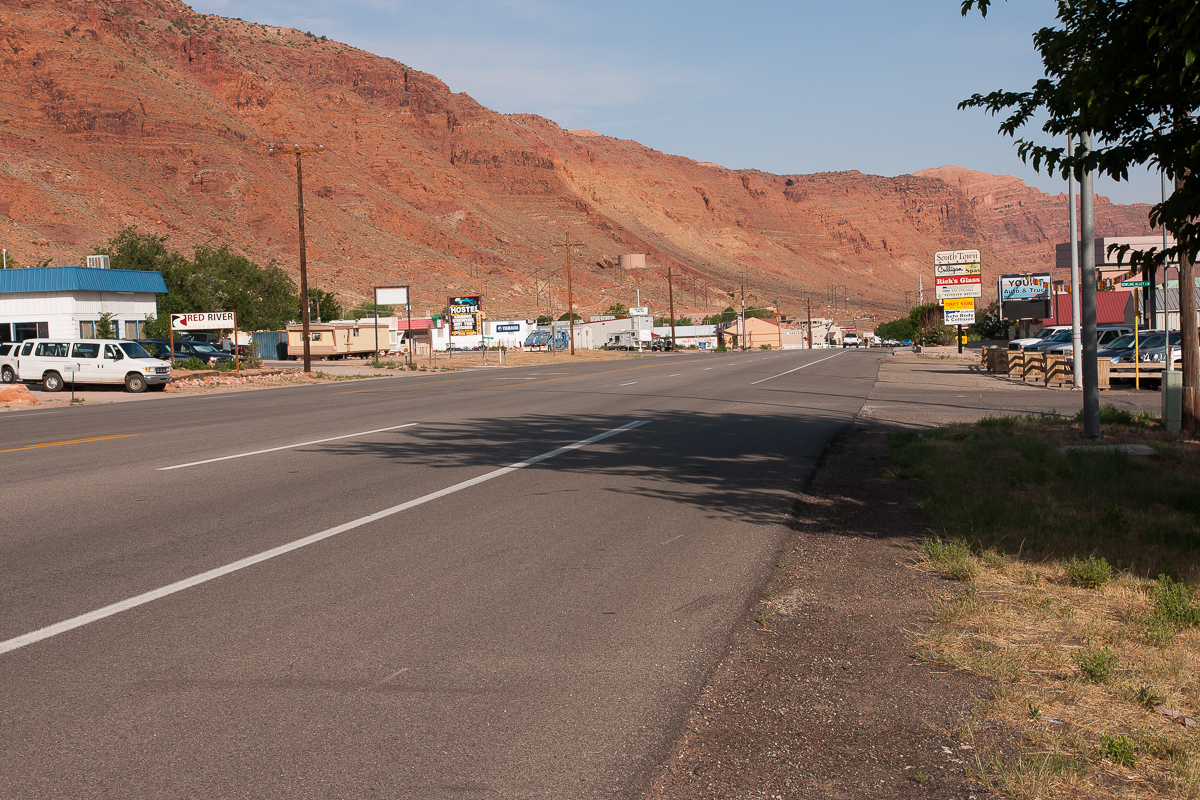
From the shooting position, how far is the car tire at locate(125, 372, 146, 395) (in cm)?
3266

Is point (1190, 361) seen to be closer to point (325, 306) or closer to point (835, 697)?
point (835, 697)

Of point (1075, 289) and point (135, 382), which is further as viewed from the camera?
point (135, 382)

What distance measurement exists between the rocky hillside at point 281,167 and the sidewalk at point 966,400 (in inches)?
2798

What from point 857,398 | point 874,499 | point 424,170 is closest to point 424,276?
point 424,170

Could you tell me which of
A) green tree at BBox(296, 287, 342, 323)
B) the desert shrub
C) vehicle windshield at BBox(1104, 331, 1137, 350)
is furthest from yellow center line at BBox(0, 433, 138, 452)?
green tree at BBox(296, 287, 342, 323)

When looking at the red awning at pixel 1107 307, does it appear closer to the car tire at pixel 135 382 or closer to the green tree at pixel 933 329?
the green tree at pixel 933 329

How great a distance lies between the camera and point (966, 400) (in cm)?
2327

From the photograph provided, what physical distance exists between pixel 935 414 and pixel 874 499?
1069 cm

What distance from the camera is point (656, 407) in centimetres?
2127

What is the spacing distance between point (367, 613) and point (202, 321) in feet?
122

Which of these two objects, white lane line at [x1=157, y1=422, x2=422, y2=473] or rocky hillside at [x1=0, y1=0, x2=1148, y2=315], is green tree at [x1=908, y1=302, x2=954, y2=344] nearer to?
rocky hillside at [x1=0, y1=0, x2=1148, y2=315]

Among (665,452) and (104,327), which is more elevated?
(104,327)

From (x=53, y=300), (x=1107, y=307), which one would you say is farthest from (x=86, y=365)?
(x=1107, y=307)

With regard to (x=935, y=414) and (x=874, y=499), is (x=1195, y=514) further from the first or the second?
(x=935, y=414)
